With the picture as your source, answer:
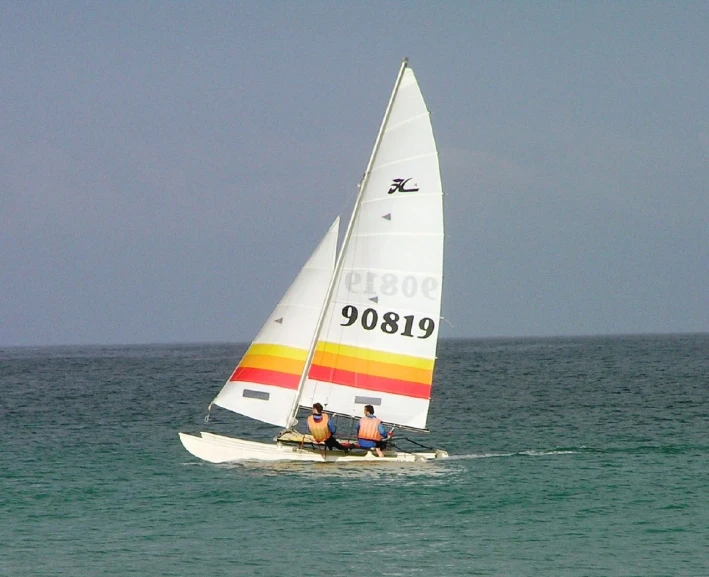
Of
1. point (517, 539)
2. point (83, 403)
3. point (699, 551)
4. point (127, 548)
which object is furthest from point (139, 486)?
point (83, 403)

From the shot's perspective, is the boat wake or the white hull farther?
the boat wake

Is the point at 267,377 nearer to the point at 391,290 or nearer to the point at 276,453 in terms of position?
the point at 276,453

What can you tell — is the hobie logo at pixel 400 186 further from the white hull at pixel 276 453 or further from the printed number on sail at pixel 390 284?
the white hull at pixel 276 453

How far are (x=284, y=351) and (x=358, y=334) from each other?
6.49 ft

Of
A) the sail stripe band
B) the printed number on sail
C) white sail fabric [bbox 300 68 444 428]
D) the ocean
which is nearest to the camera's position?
the ocean

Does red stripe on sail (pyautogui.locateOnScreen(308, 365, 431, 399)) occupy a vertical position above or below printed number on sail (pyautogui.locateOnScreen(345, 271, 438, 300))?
below

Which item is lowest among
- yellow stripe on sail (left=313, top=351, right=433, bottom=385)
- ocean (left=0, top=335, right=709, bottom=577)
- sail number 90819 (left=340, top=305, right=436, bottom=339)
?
ocean (left=0, top=335, right=709, bottom=577)

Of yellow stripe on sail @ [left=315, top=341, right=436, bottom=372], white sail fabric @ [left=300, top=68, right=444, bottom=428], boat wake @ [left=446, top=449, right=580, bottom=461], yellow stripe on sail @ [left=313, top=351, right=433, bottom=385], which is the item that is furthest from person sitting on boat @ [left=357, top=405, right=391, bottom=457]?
boat wake @ [left=446, top=449, right=580, bottom=461]

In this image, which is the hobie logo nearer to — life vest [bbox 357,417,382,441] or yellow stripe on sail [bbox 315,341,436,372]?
yellow stripe on sail [bbox 315,341,436,372]

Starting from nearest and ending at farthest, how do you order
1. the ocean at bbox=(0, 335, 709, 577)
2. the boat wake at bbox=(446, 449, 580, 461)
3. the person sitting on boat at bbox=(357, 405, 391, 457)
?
1. the ocean at bbox=(0, 335, 709, 577)
2. the person sitting on boat at bbox=(357, 405, 391, 457)
3. the boat wake at bbox=(446, 449, 580, 461)

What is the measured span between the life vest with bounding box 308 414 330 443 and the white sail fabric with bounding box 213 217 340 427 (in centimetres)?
107

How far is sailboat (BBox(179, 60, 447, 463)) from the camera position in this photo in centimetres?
2814

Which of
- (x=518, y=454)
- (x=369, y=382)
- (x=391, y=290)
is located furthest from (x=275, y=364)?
(x=518, y=454)

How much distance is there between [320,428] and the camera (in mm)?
27859
